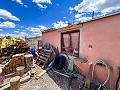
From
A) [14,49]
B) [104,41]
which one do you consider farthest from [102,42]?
[14,49]

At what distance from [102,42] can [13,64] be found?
5.59 metres

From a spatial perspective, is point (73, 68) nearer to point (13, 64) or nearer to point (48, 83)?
point (48, 83)

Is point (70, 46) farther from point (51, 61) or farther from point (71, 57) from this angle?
point (51, 61)

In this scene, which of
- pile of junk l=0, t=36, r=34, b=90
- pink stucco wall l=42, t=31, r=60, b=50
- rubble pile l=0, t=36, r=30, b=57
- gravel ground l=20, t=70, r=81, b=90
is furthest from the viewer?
rubble pile l=0, t=36, r=30, b=57

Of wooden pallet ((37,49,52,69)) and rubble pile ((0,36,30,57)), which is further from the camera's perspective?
rubble pile ((0,36,30,57))

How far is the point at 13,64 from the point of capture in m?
6.50

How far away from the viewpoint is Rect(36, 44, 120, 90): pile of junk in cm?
455

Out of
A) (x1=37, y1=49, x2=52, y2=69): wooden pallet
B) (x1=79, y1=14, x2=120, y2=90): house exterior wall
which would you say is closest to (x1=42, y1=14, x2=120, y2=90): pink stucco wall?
(x1=79, y1=14, x2=120, y2=90): house exterior wall

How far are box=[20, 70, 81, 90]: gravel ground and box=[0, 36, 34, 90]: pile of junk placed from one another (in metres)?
0.47

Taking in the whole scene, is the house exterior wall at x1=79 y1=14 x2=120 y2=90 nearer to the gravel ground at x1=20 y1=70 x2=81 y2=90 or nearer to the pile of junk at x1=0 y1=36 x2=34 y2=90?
the gravel ground at x1=20 y1=70 x2=81 y2=90

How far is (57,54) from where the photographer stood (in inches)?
331

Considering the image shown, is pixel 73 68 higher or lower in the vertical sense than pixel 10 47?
lower

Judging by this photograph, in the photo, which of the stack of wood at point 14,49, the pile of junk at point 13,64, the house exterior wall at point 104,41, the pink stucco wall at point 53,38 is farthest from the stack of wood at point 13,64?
the stack of wood at point 14,49

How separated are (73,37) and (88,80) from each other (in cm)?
322
